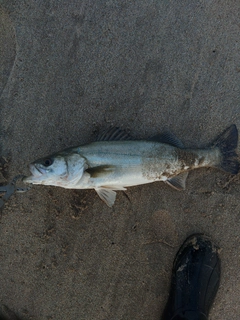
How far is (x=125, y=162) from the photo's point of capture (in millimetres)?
3367

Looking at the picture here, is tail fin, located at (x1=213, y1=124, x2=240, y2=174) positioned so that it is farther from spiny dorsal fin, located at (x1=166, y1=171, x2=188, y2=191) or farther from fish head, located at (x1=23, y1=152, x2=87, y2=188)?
fish head, located at (x1=23, y1=152, x2=87, y2=188)

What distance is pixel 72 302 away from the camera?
A: 3766 millimetres

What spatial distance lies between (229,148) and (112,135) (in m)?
1.61

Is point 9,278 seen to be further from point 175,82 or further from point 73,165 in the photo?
point 175,82

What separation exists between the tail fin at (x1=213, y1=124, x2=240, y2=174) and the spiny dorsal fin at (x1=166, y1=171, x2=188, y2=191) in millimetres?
534

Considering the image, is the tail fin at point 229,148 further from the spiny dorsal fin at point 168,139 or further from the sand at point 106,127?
the spiny dorsal fin at point 168,139

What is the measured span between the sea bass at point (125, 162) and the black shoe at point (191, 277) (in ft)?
2.87

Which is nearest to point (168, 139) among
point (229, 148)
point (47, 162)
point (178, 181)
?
point (178, 181)

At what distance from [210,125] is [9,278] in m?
3.59

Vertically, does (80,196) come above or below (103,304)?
above

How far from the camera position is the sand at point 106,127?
3699mm

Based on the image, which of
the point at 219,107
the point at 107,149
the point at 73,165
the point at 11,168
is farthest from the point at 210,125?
the point at 11,168

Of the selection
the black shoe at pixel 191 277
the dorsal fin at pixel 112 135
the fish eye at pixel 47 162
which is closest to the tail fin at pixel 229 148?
the black shoe at pixel 191 277

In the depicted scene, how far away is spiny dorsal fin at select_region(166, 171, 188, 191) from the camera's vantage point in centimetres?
357
